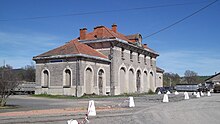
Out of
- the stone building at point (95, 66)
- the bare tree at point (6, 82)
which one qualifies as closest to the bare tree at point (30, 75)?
the stone building at point (95, 66)

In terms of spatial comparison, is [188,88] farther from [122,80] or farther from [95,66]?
[95,66]

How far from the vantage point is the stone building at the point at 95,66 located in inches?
1341

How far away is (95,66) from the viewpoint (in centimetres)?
3650

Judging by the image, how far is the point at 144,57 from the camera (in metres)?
49.7

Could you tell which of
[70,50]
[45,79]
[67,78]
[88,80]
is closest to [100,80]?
[88,80]

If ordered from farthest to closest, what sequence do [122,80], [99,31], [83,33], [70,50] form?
[83,33]
[99,31]
[122,80]
[70,50]

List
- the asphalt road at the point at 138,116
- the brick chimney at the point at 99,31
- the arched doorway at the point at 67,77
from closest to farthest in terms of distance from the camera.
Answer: the asphalt road at the point at 138,116, the arched doorway at the point at 67,77, the brick chimney at the point at 99,31

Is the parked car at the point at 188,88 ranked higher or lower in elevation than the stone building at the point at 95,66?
lower

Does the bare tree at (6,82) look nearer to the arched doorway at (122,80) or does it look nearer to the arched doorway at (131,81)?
the arched doorway at (122,80)

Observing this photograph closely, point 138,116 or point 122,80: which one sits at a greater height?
point 122,80

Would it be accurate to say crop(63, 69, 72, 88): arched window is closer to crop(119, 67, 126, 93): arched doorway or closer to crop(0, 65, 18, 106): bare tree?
crop(119, 67, 126, 93): arched doorway

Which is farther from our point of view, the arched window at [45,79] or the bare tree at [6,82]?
the arched window at [45,79]

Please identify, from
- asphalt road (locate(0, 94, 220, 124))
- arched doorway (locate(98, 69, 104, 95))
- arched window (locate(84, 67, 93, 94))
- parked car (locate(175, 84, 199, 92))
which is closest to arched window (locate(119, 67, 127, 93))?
arched doorway (locate(98, 69, 104, 95))

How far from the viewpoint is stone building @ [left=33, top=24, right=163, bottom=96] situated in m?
34.1
